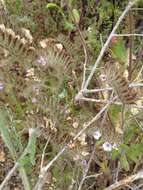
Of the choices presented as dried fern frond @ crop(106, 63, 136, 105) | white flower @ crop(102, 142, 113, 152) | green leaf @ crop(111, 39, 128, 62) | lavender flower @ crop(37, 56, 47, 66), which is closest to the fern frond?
lavender flower @ crop(37, 56, 47, 66)

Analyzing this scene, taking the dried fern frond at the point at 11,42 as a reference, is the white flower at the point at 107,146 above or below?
below

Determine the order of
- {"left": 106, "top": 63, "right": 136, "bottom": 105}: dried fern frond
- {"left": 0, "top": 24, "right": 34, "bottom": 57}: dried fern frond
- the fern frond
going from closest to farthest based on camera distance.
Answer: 1. {"left": 106, "top": 63, "right": 136, "bottom": 105}: dried fern frond
2. {"left": 0, "top": 24, "right": 34, "bottom": 57}: dried fern frond
3. the fern frond

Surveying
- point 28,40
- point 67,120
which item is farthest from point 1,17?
point 67,120

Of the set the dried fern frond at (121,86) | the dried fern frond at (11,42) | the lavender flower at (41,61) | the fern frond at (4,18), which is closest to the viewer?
the dried fern frond at (121,86)

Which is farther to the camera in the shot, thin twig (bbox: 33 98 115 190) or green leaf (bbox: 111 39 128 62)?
green leaf (bbox: 111 39 128 62)

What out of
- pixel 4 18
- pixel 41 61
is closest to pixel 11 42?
pixel 41 61

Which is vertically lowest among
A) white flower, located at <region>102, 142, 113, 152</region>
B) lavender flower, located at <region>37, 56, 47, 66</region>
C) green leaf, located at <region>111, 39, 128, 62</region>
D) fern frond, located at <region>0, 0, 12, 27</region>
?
white flower, located at <region>102, 142, 113, 152</region>

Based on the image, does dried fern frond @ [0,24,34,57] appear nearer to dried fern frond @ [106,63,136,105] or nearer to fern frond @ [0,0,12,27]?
fern frond @ [0,0,12,27]

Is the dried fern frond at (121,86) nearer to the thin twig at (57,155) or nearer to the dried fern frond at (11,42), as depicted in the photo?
the thin twig at (57,155)

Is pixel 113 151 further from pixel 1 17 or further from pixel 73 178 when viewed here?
pixel 1 17

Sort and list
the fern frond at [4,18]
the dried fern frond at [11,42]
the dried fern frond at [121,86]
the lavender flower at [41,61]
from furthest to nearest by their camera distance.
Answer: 1. the fern frond at [4,18]
2. the lavender flower at [41,61]
3. the dried fern frond at [11,42]
4. the dried fern frond at [121,86]

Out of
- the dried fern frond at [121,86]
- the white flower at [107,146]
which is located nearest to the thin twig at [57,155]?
the dried fern frond at [121,86]
